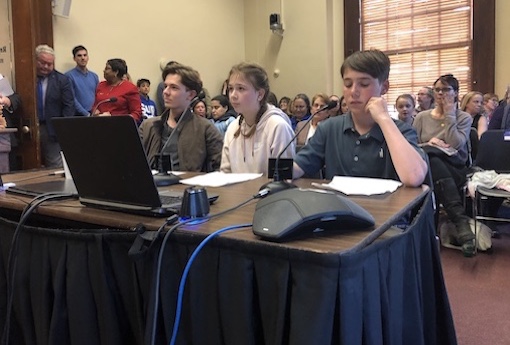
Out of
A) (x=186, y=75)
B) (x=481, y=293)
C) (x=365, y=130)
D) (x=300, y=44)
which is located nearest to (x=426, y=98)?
(x=300, y=44)

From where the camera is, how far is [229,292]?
0.87m

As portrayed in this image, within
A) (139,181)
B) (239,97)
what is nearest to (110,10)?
(239,97)

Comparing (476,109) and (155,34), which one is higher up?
(155,34)

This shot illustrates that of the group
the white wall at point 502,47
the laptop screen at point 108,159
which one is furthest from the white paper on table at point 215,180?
the white wall at point 502,47

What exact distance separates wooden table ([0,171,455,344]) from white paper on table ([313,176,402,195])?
44 millimetres

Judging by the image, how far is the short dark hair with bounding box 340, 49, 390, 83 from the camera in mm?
1579

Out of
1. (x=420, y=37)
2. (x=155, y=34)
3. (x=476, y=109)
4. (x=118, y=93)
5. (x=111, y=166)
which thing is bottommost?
(x=111, y=166)

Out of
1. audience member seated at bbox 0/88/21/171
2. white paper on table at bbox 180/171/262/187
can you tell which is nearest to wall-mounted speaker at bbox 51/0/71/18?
audience member seated at bbox 0/88/21/171

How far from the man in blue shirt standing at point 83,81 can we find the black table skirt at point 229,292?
350 cm

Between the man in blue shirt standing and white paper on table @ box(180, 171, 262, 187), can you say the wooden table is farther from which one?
the man in blue shirt standing

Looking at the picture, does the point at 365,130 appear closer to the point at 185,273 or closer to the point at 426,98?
the point at 185,273

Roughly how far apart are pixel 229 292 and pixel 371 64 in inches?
39.2

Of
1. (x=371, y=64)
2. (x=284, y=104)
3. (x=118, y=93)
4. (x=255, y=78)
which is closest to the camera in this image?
(x=371, y=64)

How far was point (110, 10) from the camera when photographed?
518cm
